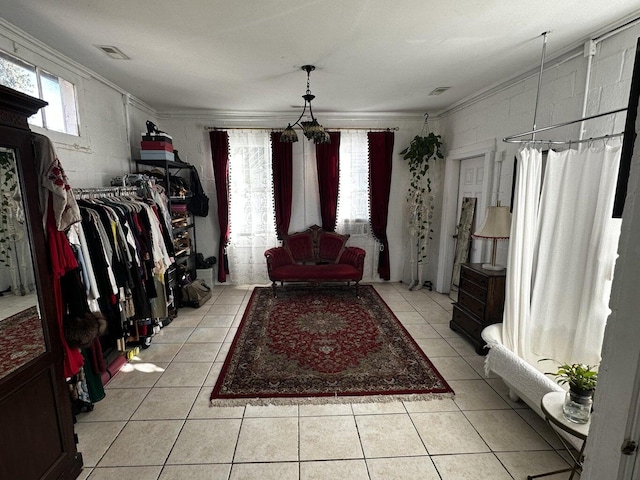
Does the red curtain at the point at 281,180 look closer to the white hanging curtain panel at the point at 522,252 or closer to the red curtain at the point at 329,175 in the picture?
the red curtain at the point at 329,175

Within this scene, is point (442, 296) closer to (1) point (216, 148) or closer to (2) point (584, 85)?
(2) point (584, 85)

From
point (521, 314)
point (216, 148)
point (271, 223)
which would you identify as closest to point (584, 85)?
point (521, 314)

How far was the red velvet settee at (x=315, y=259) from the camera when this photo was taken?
4.30m

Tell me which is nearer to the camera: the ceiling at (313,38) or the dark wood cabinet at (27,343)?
the dark wood cabinet at (27,343)

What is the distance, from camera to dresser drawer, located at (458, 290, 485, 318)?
9.70 feet

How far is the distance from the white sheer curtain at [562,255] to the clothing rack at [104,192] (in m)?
3.45

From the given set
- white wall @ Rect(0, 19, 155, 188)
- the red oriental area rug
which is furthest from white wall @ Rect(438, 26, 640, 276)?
white wall @ Rect(0, 19, 155, 188)

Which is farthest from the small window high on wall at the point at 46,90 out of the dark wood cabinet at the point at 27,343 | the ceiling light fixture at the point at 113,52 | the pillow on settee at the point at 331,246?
the pillow on settee at the point at 331,246

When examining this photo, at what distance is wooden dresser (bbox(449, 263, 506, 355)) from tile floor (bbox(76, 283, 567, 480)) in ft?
1.67

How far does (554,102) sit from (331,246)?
3.08 m

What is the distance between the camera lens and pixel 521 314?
2.47 m

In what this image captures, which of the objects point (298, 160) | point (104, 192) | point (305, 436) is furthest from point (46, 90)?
point (305, 436)

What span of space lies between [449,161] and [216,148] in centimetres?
342

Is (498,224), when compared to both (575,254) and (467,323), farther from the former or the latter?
(467,323)
